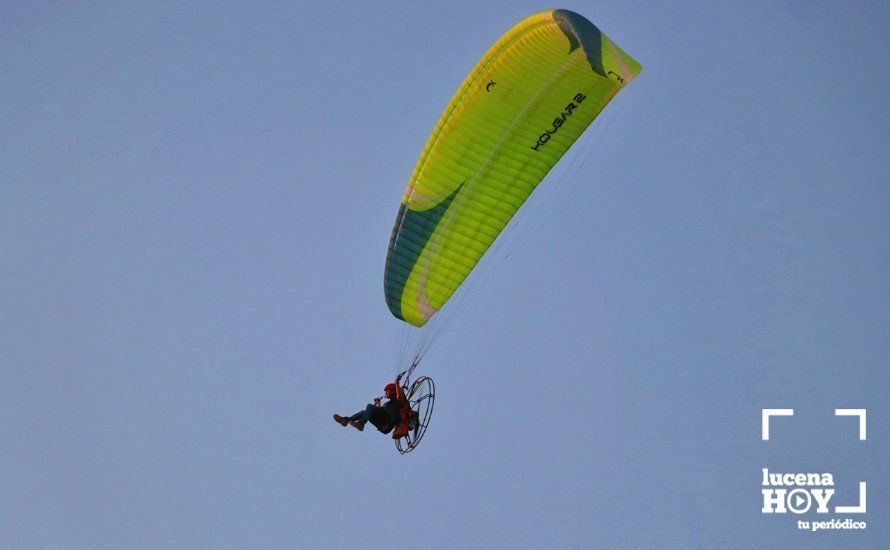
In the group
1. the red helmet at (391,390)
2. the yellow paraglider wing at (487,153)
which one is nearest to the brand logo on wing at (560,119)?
the yellow paraglider wing at (487,153)

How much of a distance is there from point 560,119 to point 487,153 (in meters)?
1.57

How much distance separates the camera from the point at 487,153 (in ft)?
107

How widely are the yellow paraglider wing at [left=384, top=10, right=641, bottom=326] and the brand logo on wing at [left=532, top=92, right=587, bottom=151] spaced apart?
0.02 meters

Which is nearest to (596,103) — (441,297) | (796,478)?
(441,297)

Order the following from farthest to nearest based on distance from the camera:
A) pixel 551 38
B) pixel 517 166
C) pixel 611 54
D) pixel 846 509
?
pixel 846 509 → pixel 517 166 → pixel 551 38 → pixel 611 54

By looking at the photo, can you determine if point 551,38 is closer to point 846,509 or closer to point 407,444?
point 407,444

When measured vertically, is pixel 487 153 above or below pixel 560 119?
below

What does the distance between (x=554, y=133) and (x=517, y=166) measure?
3.23ft

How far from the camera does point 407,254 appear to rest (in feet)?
109

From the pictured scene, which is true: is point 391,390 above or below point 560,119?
below

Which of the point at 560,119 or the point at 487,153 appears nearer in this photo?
the point at 560,119

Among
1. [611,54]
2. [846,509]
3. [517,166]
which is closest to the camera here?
[611,54]

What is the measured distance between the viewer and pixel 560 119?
1275 inches

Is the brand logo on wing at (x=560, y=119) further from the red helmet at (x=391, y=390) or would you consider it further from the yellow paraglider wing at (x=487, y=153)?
the red helmet at (x=391, y=390)
